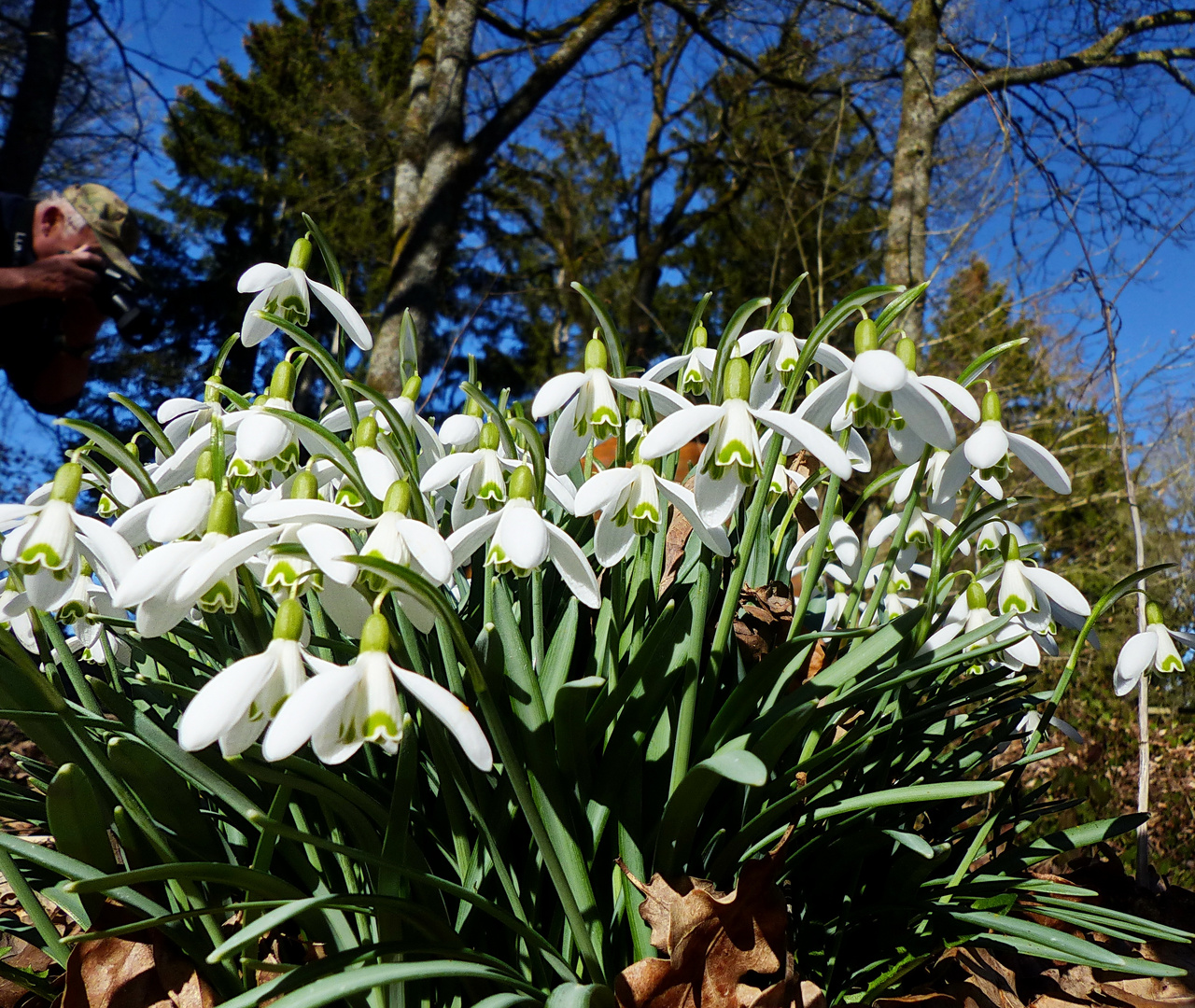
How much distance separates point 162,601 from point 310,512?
0.15m

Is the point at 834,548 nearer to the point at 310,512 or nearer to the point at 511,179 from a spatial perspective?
the point at 310,512

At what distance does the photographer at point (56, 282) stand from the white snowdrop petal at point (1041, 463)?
398 cm

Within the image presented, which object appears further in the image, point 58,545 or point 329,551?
point 58,545

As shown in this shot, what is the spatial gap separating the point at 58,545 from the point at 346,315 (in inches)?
16.2

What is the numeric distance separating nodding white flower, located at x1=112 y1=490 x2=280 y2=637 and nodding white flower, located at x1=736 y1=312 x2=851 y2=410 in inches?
23.3

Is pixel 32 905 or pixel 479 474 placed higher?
pixel 479 474

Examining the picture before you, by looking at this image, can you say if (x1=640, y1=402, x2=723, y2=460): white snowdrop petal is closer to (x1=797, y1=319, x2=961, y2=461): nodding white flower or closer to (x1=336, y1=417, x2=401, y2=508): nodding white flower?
(x1=797, y1=319, x2=961, y2=461): nodding white flower

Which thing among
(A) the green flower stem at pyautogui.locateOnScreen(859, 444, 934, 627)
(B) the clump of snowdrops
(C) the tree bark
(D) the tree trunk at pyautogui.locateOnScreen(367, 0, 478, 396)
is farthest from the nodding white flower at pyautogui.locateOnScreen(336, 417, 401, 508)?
Result: (D) the tree trunk at pyautogui.locateOnScreen(367, 0, 478, 396)

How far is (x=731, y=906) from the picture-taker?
2.63 feet

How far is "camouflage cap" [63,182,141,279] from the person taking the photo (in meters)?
4.06

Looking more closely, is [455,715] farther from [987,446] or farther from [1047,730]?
[1047,730]

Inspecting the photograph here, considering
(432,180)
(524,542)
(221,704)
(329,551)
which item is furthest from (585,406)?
(432,180)

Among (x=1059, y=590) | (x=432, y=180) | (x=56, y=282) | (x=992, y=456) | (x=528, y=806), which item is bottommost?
(x=528, y=806)

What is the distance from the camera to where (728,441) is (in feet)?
2.64
